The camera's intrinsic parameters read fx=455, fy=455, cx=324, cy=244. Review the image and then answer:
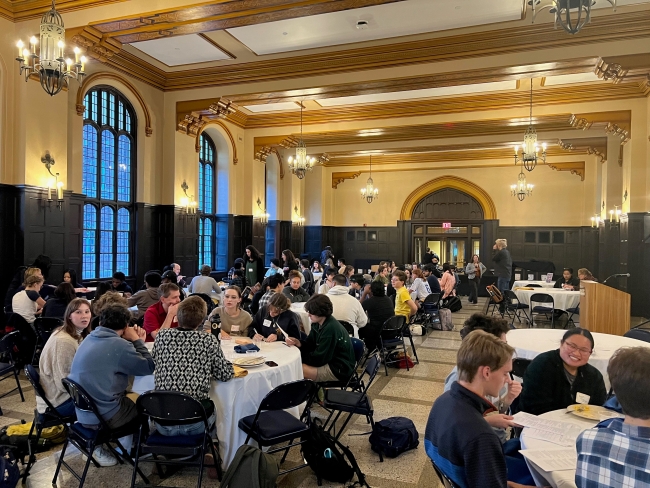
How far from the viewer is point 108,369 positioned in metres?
3.09

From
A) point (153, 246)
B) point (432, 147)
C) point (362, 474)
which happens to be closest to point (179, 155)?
point (153, 246)

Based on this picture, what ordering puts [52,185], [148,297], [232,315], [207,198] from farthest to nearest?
[207,198], [52,185], [148,297], [232,315]

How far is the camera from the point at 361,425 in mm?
4430

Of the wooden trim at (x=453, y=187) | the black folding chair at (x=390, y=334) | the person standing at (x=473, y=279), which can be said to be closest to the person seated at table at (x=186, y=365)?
the black folding chair at (x=390, y=334)

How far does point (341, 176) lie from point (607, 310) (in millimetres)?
13446

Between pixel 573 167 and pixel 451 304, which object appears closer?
pixel 451 304

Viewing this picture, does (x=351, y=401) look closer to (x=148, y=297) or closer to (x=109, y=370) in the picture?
(x=109, y=370)

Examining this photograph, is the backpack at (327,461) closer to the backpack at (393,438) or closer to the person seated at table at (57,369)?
the backpack at (393,438)

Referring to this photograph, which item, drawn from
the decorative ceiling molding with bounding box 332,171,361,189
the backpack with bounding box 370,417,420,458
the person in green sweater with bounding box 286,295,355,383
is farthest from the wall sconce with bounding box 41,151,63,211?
the decorative ceiling molding with bounding box 332,171,361,189

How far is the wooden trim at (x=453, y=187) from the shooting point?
1769 centimetres

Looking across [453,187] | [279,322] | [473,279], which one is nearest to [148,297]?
[279,322]

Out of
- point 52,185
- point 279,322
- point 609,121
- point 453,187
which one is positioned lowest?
point 279,322

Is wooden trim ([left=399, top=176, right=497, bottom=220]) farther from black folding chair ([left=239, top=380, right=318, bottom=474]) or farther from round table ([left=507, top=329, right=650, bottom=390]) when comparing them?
black folding chair ([left=239, top=380, right=318, bottom=474])

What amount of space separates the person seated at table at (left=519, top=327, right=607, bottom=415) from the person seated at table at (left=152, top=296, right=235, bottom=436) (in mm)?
2084
